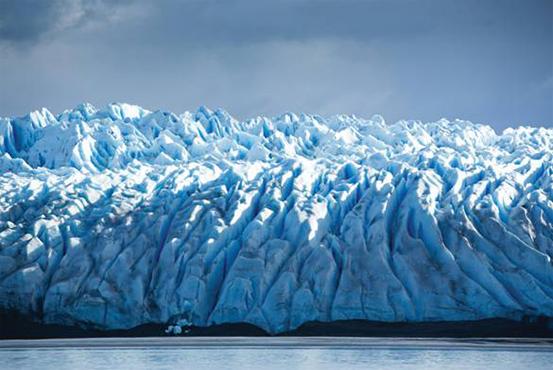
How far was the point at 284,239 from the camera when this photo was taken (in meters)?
61.0

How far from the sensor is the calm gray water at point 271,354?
3569 centimetres

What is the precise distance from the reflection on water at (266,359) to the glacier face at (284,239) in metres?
11.8

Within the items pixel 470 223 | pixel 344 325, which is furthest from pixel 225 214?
pixel 470 223

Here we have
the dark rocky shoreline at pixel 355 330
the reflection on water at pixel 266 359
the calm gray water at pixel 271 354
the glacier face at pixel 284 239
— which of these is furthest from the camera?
the glacier face at pixel 284 239

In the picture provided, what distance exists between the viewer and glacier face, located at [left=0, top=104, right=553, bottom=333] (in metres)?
55.7

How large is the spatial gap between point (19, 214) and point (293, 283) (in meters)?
23.9

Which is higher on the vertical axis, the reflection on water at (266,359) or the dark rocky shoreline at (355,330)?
the dark rocky shoreline at (355,330)

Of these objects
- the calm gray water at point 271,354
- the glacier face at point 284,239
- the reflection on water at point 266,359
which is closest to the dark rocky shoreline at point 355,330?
the glacier face at point 284,239

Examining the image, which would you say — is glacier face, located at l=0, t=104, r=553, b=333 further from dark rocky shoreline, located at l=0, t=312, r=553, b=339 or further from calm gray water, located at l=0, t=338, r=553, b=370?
calm gray water, located at l=0, t=338, r=553, b=370

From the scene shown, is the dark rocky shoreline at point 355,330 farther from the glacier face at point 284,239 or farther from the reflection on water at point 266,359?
the reflection on water at point 266,359

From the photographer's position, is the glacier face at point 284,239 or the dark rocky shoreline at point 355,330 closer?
the dark rocky shoreline at point 355,330

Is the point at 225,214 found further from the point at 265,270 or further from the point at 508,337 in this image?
the point at 508,337

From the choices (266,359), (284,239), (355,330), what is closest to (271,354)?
Result: (266,359)

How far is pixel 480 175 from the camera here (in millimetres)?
66125
